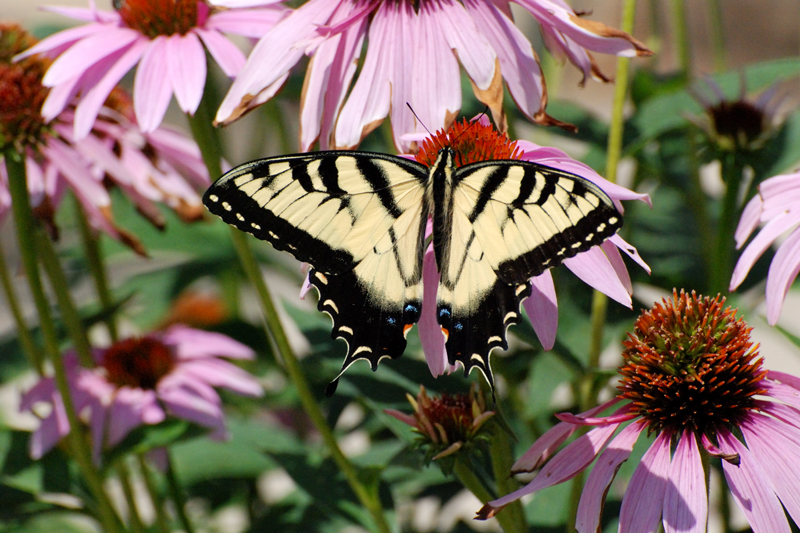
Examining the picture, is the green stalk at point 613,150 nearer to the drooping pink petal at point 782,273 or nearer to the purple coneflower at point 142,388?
the drooping pink petal at point 782,273

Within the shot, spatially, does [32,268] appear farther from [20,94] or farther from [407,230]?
[407,230]

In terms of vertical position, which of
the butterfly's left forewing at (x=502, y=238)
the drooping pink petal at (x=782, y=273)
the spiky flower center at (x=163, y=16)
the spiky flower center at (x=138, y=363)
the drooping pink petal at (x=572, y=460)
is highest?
the spiky flower center at (x=163, y=16)

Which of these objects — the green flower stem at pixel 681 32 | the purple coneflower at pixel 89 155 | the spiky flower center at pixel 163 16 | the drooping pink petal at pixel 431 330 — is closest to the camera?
the drooping pink petal at pixel 431 330

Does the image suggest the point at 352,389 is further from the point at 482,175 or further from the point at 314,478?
the point at 482,175

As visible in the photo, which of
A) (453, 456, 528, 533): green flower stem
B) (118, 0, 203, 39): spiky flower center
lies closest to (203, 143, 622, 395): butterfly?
(453, 456, 528, 533): green flower stem

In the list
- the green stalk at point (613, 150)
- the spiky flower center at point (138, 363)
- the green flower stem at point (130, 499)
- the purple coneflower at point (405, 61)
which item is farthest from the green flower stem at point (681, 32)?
the green flower stem at point (130, 499)

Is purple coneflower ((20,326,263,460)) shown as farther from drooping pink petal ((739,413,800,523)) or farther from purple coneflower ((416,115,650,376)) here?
drooping pink petal ((739,413,800,523))

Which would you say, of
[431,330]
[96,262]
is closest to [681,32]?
[431,330]

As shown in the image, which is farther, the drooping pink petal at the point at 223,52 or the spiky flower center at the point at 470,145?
the drooping pink petal at the point at 223,52
